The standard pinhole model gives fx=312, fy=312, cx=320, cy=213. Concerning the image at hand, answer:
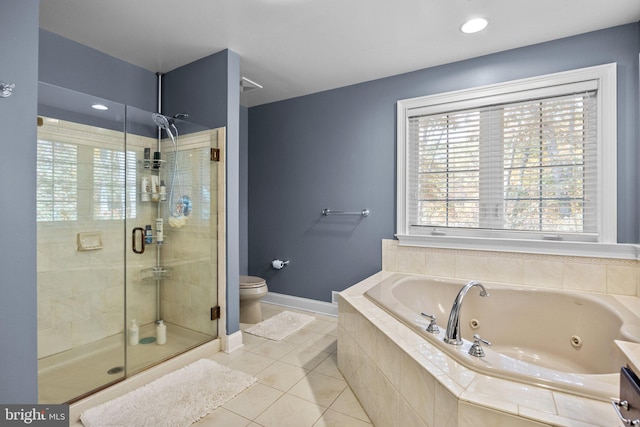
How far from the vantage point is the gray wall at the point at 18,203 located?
1.34 metres

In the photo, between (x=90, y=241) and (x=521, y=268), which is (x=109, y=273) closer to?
(x=90, y=241)

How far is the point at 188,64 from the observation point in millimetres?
2721

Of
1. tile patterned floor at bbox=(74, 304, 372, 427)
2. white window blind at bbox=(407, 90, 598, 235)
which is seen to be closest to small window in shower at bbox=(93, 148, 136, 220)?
tile patterned floor at bbox=(74, 304, 372, 427)

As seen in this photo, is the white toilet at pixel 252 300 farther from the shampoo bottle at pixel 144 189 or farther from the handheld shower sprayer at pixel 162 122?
the handheld shower sprayer at pixel 162 122

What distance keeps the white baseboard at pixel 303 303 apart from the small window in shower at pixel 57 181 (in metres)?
2.10

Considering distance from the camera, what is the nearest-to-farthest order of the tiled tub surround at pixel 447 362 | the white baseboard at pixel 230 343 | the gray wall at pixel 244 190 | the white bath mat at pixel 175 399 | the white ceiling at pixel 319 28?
the tiled tub surround at pixel 447 362, the white bath mat at pixel 175 399, the white ceiling at pixel 319 28, the white baseboard at pixel 230 343, the gray wall at pixel 244 190

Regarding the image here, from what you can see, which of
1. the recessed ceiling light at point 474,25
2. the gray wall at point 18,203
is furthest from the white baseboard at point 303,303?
the recessed ceiling light at point 474,25

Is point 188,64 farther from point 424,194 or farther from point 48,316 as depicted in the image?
point 424,194

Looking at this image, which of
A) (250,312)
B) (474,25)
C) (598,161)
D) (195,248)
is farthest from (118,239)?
(598,161)

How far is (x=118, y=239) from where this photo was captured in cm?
229

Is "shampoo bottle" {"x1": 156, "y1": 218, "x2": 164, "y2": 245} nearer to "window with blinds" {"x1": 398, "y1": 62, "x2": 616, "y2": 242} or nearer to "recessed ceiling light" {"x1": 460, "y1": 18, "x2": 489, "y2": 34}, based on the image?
"window with blinds" {"x1": 398, "y1": 62, "x2": 616, "y2": 242}

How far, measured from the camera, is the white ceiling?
1.93m

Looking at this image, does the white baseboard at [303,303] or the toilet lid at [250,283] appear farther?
the white baseboard at [303,303]

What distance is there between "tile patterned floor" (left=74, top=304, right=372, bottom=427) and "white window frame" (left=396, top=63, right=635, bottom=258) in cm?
126
